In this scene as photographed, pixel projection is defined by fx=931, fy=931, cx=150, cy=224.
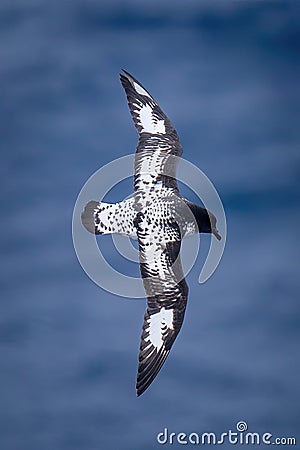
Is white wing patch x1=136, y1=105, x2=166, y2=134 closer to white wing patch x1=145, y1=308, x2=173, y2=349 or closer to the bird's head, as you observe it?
the bird's head

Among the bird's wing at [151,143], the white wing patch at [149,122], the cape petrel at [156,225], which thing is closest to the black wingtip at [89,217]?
the cape petrel at [156,225]

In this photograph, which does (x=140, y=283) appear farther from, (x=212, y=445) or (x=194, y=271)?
(x=212, y=445)

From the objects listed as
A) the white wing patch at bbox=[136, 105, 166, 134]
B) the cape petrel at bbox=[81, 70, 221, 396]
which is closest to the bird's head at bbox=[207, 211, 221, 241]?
the cape petrel at bbox=[81, 70, 221, 396]

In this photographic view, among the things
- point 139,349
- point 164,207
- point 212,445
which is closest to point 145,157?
point 164,207

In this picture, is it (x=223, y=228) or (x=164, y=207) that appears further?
(x=223, y=228)

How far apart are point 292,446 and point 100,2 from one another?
1.52 metres

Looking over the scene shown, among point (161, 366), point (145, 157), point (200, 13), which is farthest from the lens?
point (200, 13)

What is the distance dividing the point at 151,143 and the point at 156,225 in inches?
11.4

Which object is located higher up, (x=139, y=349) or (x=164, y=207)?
(x=164, y=207)

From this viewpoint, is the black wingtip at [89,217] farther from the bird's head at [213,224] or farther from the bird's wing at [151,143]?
the bird's head at [213,224]

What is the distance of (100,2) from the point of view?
3023 mm

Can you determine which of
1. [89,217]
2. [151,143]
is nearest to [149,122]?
[151,143]

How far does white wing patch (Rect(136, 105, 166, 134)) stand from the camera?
2.79 m

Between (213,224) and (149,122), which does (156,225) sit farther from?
(149,122)
